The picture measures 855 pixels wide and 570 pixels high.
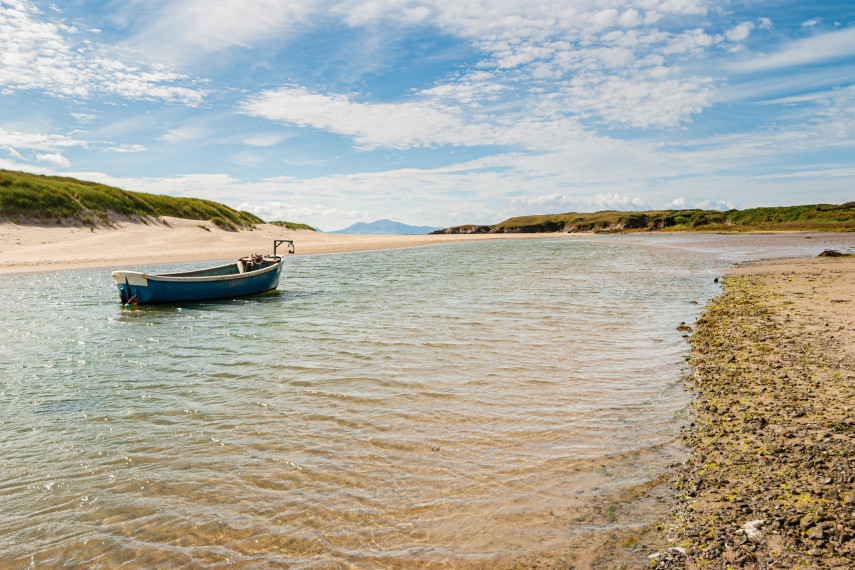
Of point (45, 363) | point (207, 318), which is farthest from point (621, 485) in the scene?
point (207, 318)

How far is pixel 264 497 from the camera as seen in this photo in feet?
14.8

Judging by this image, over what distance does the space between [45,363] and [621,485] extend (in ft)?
35.2

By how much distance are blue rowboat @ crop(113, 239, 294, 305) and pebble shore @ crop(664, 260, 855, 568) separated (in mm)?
15648

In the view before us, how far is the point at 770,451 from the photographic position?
4.71m

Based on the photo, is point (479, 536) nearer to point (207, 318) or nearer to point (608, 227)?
point (207, 318)

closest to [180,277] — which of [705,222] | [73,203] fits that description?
[73,203]

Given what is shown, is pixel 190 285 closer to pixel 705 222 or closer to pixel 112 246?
pixel 112 246

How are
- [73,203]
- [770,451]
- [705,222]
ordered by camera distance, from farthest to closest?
[705,222], [73,203], [770,451]

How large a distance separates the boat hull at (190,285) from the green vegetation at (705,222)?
72.3m

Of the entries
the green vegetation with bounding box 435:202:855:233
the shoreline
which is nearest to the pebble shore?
the shoreline

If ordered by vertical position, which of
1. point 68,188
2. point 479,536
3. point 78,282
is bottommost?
point 479,536

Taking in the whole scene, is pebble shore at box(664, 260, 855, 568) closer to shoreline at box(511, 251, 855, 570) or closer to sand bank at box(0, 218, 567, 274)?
shoreline at box(511, 251, 855, 570)

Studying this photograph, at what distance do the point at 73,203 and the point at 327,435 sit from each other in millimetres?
44057

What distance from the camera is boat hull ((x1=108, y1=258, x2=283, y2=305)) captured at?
1594 cm
